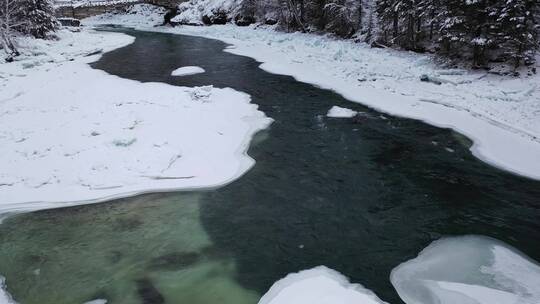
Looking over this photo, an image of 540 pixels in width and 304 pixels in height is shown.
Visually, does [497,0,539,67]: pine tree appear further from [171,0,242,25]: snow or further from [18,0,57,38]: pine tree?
[171,0,242,25]: snow

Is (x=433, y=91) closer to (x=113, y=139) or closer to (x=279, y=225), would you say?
(x=279, y=225)

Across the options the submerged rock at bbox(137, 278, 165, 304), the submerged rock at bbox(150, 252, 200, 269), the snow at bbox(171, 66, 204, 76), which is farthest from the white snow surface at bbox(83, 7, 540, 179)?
the submerged rock at bbox(137, 278, 165, 304)

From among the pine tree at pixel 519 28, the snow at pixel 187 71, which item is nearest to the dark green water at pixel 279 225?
the pine tree at pixel 519 28

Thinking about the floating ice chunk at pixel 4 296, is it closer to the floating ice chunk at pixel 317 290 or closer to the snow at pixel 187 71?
the floating ice chunk at pixel 317 290

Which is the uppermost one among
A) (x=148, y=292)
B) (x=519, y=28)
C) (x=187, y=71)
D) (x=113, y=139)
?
(x=519, y=28)

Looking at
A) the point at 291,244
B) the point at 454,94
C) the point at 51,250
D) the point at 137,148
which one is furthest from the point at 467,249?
the point at 454,94

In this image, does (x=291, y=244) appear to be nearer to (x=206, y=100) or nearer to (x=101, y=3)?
(x=206, y=100)

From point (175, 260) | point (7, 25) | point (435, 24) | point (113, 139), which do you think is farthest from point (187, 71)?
point (175, 260)

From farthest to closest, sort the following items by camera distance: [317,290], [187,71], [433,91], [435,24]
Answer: [435,24] < [187,71] < [433,91] < [317,290]
